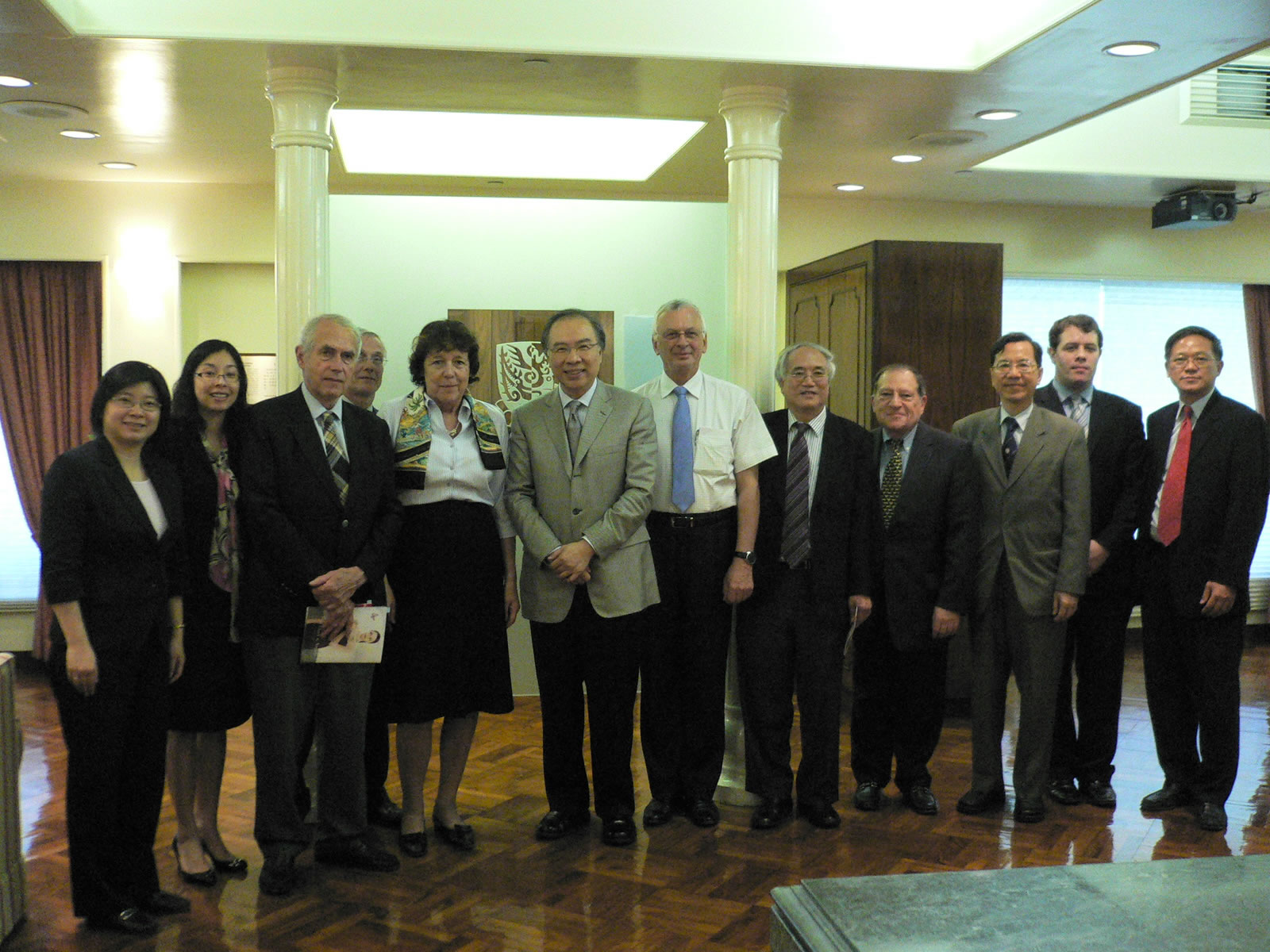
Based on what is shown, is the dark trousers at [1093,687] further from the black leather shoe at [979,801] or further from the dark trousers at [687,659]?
the dark trousers at [687,659]

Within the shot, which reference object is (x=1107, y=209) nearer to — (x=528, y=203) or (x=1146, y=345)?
(x=1146, y=345)

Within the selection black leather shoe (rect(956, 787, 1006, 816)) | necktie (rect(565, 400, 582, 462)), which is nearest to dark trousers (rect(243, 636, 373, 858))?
necktie (rect(565, 400, 582, 462))

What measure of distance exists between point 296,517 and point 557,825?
143 cm

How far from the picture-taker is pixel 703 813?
4.06 m

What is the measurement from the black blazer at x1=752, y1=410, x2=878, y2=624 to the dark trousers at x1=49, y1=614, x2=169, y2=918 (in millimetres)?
2002

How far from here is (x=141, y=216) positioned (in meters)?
7.21

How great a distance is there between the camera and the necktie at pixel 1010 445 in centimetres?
416

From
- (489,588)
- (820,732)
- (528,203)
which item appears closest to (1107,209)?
(528,203)

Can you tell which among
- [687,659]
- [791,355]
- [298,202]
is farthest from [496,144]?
[687,659]

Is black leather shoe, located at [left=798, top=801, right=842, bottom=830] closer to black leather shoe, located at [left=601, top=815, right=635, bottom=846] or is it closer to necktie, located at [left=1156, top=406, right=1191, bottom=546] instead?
black leather shoe, located at [left=601, top=815, right=635, bottom=846]

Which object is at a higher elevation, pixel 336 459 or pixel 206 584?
pixel 336 459

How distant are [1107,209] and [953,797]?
5.25 meters

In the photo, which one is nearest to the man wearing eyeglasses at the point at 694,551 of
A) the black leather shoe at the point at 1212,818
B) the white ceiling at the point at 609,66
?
the white ceiling at the point at 609,66

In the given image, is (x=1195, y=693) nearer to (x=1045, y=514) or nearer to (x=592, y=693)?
(x=1045, y=514)
